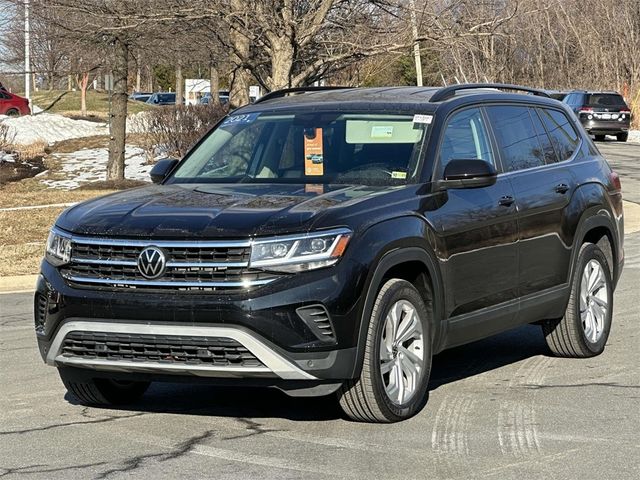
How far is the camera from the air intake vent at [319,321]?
20.3ft

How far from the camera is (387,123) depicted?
765cm

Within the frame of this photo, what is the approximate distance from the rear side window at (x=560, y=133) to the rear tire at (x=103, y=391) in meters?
3.41

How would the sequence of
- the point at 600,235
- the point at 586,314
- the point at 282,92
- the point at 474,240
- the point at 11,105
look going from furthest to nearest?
1. the point at 11,105
2. the point at 600,235
3. the point at 586,314
4. the point at 282,92
5. the point at 474,240

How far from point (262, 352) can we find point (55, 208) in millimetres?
14593

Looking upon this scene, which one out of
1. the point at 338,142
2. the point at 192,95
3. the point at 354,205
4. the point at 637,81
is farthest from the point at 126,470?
the point at 637,81

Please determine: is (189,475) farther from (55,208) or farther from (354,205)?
(55,208)

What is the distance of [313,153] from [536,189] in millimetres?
1613

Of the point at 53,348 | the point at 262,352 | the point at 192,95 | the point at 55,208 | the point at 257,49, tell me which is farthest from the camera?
the point at 192,95

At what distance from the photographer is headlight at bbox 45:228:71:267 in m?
6.66

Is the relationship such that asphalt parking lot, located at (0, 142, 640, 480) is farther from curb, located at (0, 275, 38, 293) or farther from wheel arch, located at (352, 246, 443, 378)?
curb, located at (0, 275, 38, 293)

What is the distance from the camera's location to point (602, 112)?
140 ft

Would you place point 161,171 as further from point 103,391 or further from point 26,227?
point 26,227

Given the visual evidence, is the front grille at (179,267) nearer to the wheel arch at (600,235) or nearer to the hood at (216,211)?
the hood at (216,211)

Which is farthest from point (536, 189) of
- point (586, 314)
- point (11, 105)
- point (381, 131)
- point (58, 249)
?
point (11, 105)
